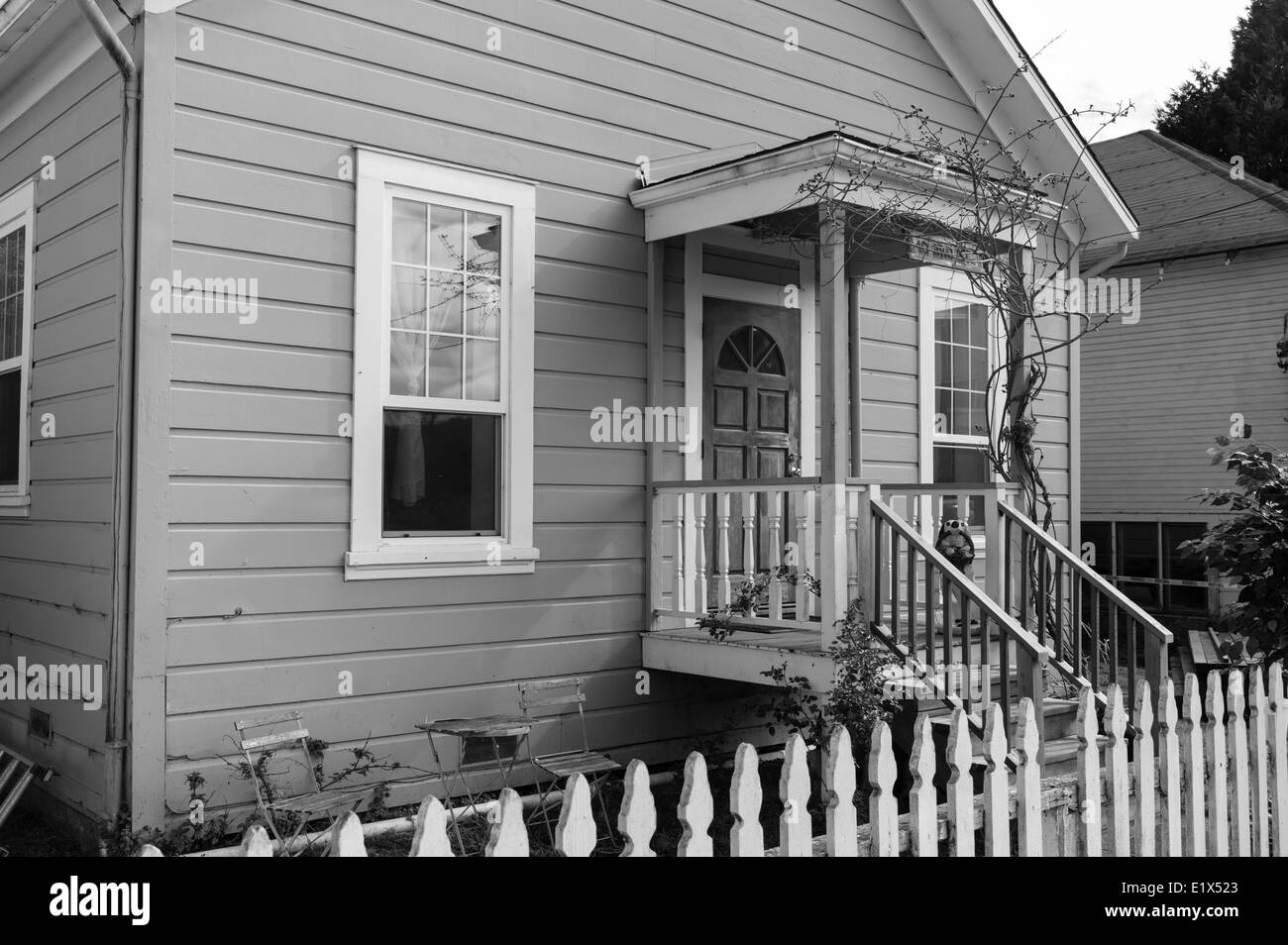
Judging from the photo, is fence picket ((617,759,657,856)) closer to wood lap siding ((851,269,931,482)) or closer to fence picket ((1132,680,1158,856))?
fence picket ((1132,680,1158,856))

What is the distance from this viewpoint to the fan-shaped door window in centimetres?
835

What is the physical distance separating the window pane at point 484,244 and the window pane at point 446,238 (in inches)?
2.5

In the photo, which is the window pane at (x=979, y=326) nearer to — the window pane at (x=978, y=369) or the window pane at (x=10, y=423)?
the window pane at (x=978, y=369)

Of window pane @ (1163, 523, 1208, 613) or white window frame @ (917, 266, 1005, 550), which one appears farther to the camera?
window pane @ (1163, 523, 1208, 613)

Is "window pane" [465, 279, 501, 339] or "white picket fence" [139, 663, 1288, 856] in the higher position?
"window pane" [465, 279, 501, 339]

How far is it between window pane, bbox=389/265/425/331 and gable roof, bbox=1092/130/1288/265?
14.3 m

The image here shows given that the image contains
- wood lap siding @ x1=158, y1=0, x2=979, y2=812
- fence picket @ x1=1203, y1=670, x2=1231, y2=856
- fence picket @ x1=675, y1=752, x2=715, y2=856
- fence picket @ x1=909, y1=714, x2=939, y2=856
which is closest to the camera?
fence picket @ x1=675, y1=752, x2=715, y2=856

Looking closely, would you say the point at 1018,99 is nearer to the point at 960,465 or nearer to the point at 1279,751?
the point at 960,465

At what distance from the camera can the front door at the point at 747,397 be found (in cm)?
820

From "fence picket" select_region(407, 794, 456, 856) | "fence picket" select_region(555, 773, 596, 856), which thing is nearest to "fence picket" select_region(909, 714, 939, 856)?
"fence picket" select_region(555, 773, 596, 856)

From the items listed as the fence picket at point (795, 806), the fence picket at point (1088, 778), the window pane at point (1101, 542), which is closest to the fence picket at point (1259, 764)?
the fence picket at point (1088, 778)

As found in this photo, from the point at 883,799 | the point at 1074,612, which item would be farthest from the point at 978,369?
the point at 883,799

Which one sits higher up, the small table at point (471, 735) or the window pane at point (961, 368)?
the window pane at point (961, 368)
